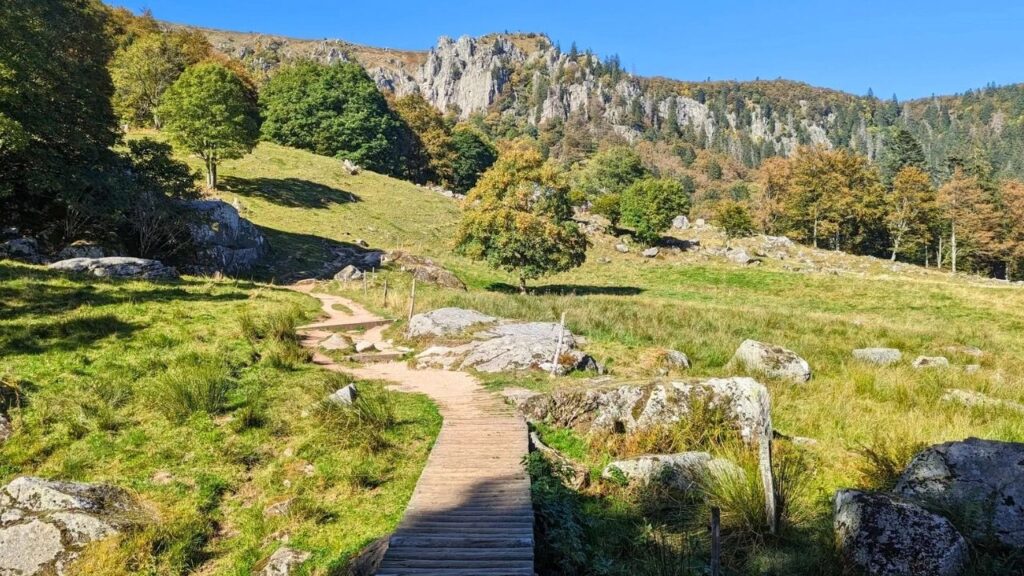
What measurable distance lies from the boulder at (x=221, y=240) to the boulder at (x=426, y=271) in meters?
9.40

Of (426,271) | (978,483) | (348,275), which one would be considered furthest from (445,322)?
(426,271)

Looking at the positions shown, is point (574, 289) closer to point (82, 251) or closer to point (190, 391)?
point (82, 251)

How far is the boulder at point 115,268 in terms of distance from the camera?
73.4 feet

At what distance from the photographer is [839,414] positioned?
42.2 feet

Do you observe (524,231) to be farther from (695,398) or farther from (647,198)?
(647,198)

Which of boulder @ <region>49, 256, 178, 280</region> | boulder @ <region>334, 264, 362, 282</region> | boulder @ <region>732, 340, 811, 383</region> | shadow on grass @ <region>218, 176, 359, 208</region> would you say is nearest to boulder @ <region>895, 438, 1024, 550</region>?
boulder @ <region>732, 340, 811, 383</region>

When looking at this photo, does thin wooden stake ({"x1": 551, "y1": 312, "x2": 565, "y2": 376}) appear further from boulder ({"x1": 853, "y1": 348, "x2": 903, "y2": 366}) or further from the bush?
the bush

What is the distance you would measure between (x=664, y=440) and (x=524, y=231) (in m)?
25.0

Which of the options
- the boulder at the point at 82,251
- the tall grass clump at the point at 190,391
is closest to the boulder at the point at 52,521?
the tall grass clump at the point at 190,391

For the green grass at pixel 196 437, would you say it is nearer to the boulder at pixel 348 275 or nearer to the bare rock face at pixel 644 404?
the bare rock face at pixel 644 404

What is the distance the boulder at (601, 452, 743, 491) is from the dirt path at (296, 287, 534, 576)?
188cm

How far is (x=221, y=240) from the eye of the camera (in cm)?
3288

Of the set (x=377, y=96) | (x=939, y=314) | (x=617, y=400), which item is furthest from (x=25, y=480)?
(x=377, y=96)

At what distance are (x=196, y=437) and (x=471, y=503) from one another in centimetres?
645
